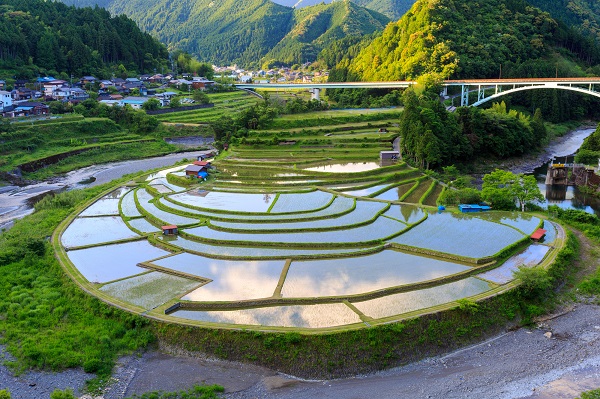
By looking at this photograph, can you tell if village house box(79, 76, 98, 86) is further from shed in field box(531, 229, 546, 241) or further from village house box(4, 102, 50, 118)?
shed in field box(531, 229, 546, 241)

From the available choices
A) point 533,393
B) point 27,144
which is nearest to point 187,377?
point 533,393

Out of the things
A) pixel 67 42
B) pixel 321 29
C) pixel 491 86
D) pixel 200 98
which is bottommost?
pixel 200 98

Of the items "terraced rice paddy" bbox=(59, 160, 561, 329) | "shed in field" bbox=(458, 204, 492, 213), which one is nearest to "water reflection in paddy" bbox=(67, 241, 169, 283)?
"terraced rice paddy" bbox=(59, 160, 561, 329)

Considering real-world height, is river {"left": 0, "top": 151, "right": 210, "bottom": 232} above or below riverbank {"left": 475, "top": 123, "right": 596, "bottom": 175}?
below

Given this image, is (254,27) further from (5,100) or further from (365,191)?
(365,191)

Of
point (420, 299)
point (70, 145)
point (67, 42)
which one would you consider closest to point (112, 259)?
point (420, 299)
